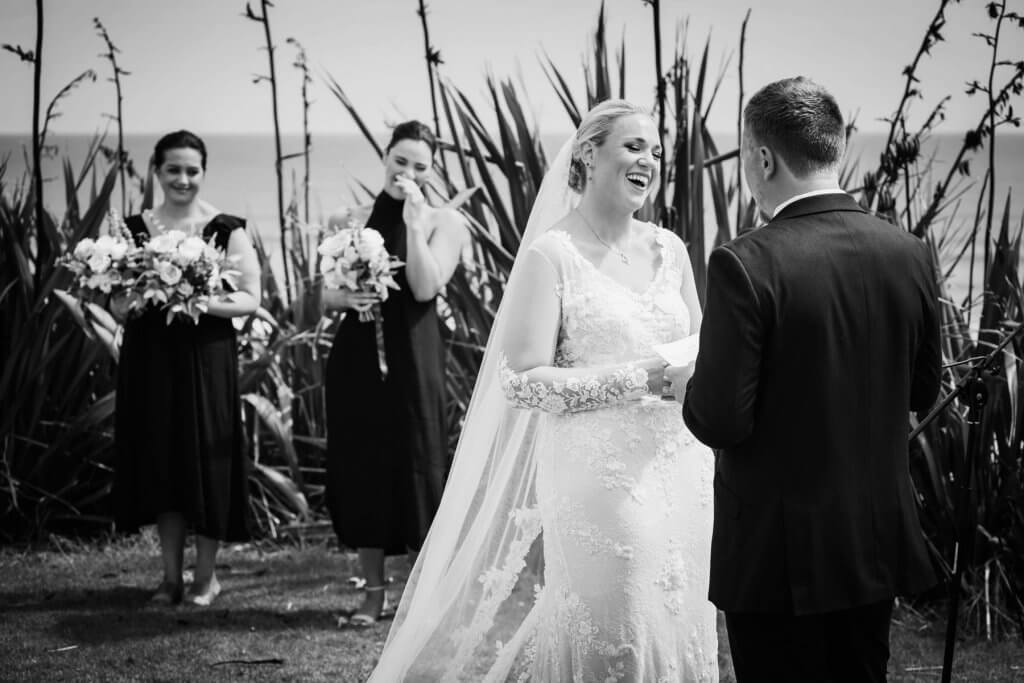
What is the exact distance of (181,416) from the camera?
433cm

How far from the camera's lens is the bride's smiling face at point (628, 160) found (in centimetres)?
277

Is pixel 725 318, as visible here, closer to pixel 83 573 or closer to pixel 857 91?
pixel 83 573

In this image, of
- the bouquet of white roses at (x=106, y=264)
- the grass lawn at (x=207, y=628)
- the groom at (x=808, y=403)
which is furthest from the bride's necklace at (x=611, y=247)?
the bouquet of white roses at (x=106, y=264)

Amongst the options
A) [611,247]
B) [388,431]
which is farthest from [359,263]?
[611,247]

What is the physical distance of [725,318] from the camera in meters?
1.83

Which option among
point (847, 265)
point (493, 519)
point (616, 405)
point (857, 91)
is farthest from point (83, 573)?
point (857, 91)

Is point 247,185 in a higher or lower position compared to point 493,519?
higher

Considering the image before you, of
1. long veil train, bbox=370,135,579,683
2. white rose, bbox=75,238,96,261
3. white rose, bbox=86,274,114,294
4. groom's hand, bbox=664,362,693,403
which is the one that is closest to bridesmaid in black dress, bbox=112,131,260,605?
white rose, bbox=86,274,114,294

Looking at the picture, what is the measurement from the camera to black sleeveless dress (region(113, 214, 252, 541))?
4293mm

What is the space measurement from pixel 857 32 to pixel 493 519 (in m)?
4.79

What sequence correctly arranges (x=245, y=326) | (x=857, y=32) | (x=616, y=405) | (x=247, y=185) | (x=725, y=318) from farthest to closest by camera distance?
(x=247, y=185)
(x=857, y=32)
(x=245, y=326)
(x=616, y=405)
(x=725, y=318)

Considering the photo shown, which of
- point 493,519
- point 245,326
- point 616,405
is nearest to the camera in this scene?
point 616,405

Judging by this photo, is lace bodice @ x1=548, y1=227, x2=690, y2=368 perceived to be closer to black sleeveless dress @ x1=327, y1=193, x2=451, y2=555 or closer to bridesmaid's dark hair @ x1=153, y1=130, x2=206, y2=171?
black sleeveless dress @ x1=327, y1=193, x2=451, y2=555

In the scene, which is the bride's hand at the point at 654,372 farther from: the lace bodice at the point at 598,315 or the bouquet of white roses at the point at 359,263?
the bouquet of white roses at the point at 359,263
